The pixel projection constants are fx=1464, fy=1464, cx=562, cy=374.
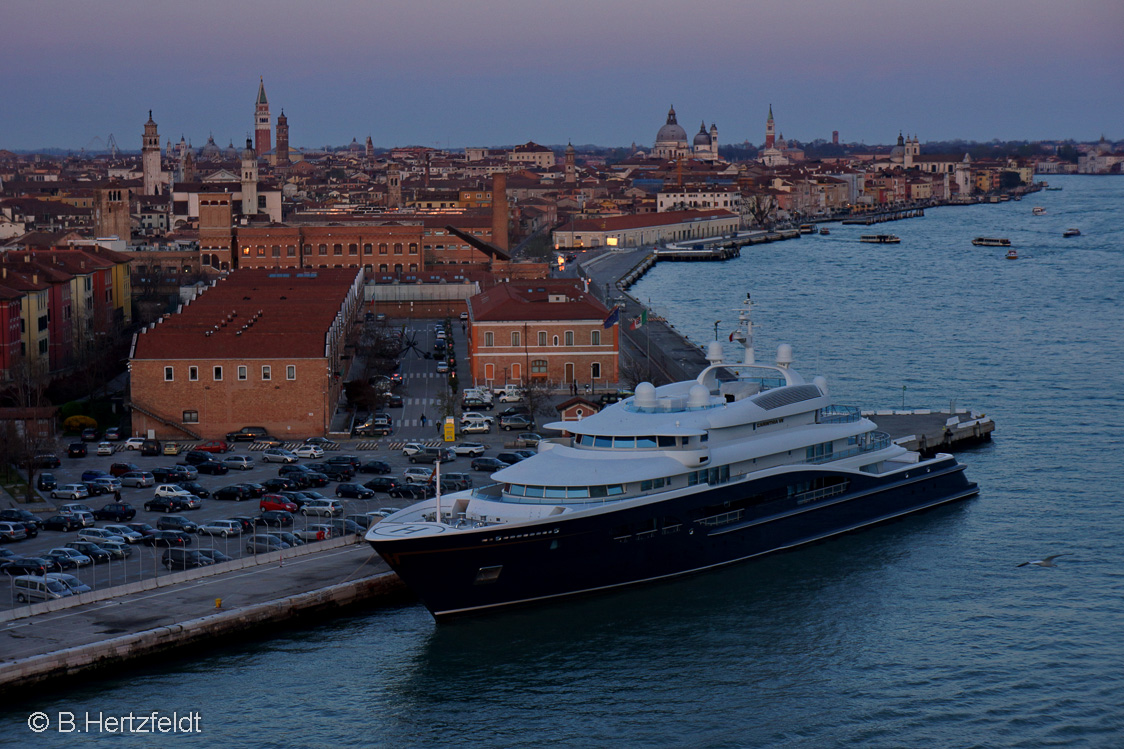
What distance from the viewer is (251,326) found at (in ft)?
85.2

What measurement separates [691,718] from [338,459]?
9.13 m

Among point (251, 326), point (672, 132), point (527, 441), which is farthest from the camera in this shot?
point (672, 132)


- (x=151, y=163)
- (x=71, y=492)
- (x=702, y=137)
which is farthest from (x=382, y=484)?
(x=702, y=137)

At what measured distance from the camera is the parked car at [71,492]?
19406 millimetres

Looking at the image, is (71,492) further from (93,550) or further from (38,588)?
(38,588)

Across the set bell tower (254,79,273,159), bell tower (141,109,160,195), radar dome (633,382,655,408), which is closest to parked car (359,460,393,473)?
Answer: radar dome (633,382,655,408)

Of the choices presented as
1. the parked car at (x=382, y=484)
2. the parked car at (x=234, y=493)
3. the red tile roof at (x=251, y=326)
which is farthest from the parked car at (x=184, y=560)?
the red tile roof at (x=251, y=326)

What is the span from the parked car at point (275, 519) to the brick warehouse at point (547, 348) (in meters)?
10.4

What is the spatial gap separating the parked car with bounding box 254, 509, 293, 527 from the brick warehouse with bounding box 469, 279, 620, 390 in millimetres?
10381

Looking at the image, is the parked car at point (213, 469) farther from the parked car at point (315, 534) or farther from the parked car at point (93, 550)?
the parked car at point (93, 550)

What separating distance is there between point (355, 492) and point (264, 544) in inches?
108

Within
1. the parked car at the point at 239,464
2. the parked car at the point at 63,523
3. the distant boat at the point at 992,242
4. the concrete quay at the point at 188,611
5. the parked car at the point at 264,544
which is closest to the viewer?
the concrete quay at the point at 188,611

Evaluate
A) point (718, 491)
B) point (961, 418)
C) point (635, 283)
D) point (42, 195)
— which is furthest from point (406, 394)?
point (42, 195)

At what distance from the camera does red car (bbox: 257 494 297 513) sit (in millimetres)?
18266
